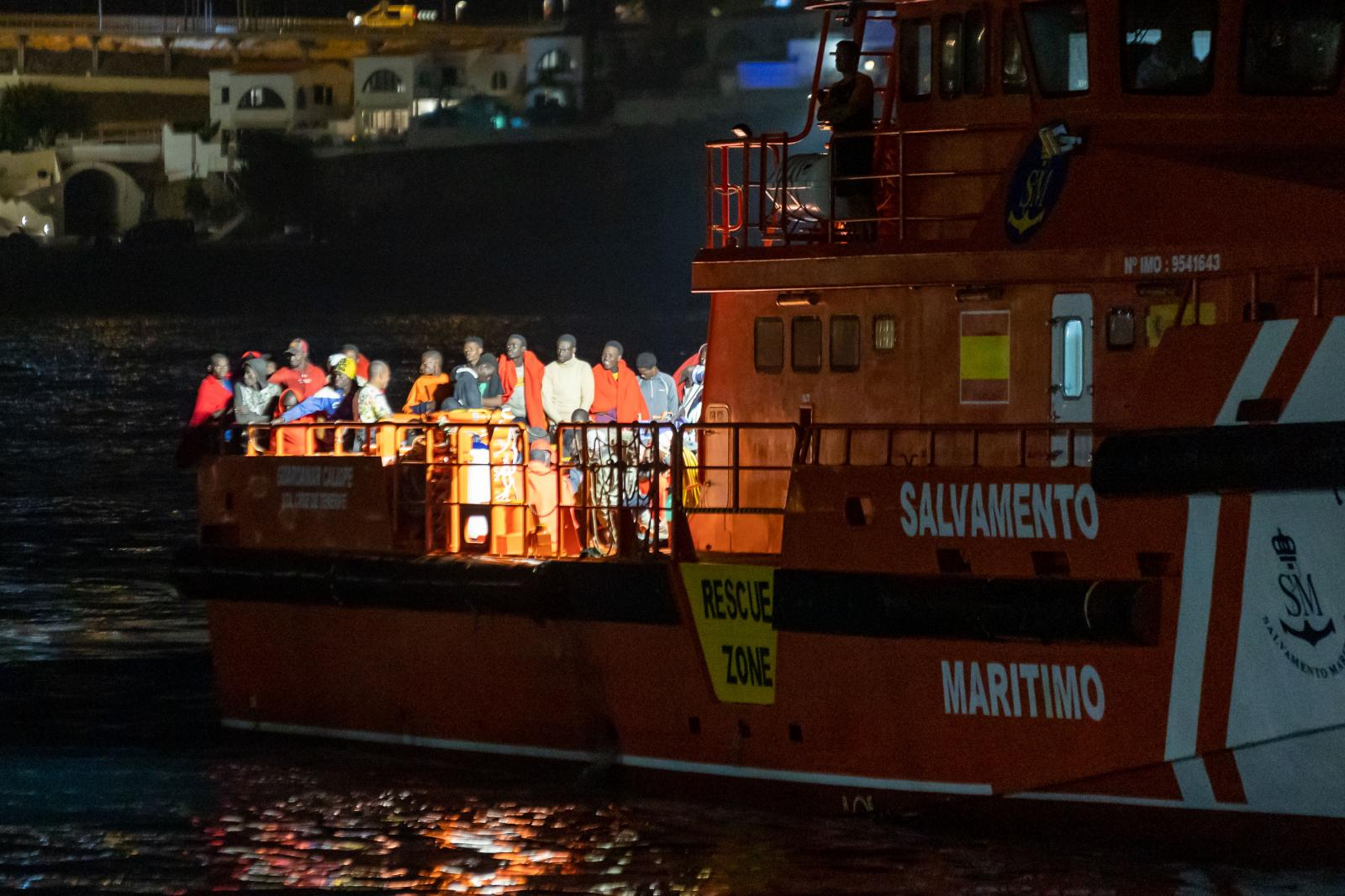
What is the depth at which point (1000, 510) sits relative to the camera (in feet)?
35.2

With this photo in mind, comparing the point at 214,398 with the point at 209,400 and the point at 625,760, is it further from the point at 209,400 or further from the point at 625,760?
the point at 625,760

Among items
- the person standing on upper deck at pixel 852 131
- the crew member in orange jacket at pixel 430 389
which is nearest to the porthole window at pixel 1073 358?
the person standing on upper deck at pixel 852 131

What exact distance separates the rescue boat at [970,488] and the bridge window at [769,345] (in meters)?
0.03

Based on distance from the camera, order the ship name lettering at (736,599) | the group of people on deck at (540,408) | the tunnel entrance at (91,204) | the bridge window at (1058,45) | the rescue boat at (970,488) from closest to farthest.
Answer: the rescue boat at (970,488), the bridge window at (1058,45), the ship name lettering at (736,599), the group of people on deck at (540,408), the tunnel entrance at (91,204)

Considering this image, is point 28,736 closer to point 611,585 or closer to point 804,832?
point 611,585

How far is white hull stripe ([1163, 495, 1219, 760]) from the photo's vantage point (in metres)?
10.1

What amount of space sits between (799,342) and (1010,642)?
245cm

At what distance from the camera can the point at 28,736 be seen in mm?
15188

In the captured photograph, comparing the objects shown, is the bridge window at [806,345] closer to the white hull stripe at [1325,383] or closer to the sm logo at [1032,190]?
the sm logo at [1032,190]

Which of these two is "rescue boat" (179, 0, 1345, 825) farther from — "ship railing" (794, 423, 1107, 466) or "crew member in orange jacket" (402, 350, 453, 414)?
"crew member in orange jacket" (402, 350, 453, 414)

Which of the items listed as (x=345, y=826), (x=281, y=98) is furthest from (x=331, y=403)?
(x=281, y=98)

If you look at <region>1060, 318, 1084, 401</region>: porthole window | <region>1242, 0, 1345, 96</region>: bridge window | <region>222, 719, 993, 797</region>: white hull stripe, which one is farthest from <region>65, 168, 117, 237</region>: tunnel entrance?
<region>1242, 0, 1345, 96</region>: bridge window

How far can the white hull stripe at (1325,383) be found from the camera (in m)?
9.69

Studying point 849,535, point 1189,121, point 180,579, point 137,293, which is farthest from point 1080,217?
point 137,293
